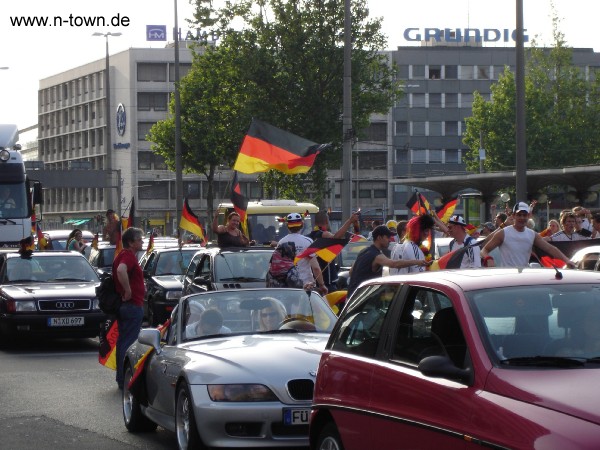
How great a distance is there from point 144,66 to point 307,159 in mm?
104136

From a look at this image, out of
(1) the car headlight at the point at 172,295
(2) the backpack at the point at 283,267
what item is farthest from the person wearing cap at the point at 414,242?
(1) the car headlight at the point at 172,295

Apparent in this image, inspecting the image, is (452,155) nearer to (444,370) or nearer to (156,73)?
(156,73)

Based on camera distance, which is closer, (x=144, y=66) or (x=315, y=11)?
(x=315, y=11)

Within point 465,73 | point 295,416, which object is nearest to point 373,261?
point 295,416

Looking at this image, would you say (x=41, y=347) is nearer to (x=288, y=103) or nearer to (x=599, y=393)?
(x=599, y=393)

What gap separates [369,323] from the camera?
7332mm

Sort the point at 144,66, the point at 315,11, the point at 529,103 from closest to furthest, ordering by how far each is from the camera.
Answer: the point at 315,11 → the point at 529,103 → the point at 144,66

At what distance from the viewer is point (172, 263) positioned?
25.0 m

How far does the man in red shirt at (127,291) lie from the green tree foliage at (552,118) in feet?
235

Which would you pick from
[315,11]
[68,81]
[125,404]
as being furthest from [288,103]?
[68,81]

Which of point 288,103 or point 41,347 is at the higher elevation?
point 288,103

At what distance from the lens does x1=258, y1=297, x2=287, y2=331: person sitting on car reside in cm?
1109

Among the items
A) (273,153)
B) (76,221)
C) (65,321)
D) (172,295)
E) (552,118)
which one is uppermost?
(552,118)

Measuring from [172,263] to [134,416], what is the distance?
13.8 meters
